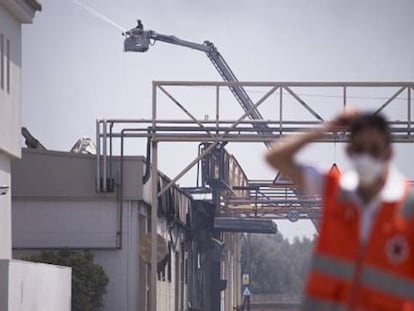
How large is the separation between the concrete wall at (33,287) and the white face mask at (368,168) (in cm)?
1872

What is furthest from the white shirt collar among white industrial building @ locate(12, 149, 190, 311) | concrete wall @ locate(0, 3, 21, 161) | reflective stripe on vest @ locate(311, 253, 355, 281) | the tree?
white industrial building @ locate(12, 149, 190, 311)

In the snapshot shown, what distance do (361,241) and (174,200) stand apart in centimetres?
3716

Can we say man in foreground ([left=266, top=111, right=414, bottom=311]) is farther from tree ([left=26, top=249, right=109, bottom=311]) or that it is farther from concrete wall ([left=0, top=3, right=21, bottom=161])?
tree ([left=26, top=249, right=109, bottom=311])

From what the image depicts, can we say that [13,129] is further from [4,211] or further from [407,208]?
[407,208]

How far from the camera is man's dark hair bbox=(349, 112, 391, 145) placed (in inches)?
224

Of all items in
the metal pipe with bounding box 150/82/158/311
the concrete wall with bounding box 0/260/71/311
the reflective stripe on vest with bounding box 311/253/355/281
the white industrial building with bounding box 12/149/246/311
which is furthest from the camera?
the white industrial building with bounding box 12/149/246/311

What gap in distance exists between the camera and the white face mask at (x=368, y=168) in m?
5.58

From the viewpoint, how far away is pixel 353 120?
5.77 metres

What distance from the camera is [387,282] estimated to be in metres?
5.55

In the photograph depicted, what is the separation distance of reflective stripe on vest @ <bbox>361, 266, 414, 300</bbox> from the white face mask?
34 cm

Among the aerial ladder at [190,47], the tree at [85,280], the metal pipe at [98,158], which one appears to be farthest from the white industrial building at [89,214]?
the aerial ladder at [190,47]

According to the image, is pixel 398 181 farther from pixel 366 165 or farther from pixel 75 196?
pixel 75 196

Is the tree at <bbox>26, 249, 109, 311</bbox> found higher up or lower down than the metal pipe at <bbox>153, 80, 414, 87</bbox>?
lower down

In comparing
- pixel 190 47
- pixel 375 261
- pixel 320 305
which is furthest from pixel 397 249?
pixel 190 47
